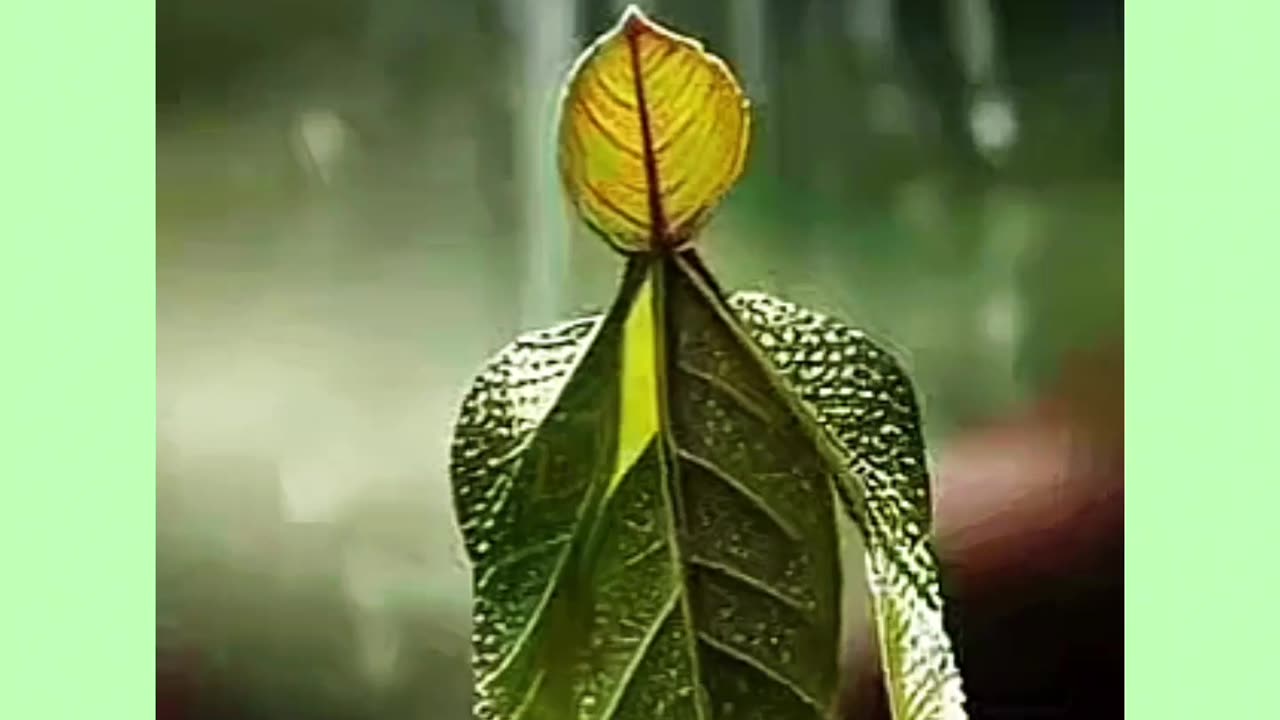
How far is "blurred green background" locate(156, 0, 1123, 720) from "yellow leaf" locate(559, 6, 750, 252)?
0.01m

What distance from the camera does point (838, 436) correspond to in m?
1.16

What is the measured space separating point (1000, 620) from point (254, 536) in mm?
420

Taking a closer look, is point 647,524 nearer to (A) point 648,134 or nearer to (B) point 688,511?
(B) point 688,511

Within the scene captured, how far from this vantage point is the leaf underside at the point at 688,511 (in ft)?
3.72

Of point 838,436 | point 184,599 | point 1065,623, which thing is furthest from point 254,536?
point 1065,623

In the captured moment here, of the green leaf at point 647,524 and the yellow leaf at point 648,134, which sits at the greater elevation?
the yellow leaf at point 648,134

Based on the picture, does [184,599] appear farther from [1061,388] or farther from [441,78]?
[1061,388]
